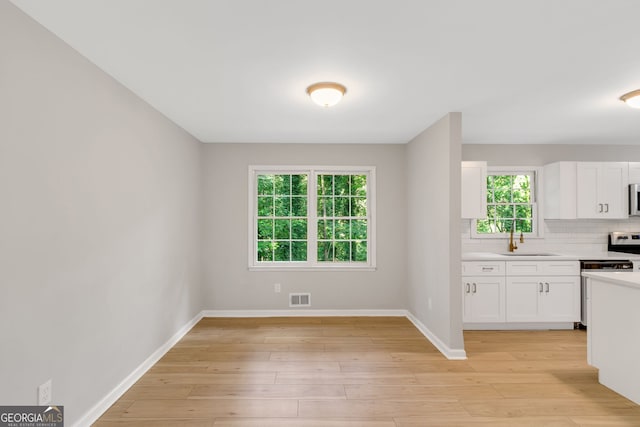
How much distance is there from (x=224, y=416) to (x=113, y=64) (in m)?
2.59

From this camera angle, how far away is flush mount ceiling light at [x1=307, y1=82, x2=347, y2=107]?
2.74 m

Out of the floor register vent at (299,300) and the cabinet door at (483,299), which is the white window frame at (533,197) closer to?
the cabinet door at (483,299)

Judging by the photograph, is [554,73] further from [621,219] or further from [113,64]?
[621,219]

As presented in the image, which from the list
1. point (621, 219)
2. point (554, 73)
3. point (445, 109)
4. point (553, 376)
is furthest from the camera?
point (621, 219)

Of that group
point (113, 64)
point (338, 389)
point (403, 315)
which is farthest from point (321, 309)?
point (113, 64)

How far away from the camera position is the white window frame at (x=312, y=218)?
4.86 metres

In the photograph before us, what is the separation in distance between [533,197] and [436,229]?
7.12 ft

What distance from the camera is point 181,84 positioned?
2.74 m

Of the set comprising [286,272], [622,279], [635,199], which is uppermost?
[635,199]

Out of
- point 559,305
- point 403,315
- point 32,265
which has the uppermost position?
point 32,265

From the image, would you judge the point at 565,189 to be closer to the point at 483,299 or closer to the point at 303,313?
the point at 483,299

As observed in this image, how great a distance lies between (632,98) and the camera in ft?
9.77

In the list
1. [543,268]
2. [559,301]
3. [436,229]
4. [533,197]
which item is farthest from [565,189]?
[436,229]

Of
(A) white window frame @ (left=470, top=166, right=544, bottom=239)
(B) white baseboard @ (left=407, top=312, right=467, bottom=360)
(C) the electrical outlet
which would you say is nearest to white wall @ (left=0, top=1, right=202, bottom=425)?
(C) the electrical outlet
